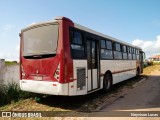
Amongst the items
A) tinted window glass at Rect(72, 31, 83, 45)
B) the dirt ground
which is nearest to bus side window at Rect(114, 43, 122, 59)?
the dirt ground

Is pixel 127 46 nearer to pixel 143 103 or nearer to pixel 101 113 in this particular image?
pixel 143 103

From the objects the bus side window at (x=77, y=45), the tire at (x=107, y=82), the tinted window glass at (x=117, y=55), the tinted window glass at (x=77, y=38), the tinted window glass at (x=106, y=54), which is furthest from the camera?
the tinted window glass at (x=117, y=55)

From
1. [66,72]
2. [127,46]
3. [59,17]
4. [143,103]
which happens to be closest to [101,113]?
[66,72]

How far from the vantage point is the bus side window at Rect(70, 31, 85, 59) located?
7.88 metres

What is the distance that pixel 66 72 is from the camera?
7.39 metres

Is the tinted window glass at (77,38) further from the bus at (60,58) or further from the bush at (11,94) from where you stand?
the bush at (11,94)

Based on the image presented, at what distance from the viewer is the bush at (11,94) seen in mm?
9102

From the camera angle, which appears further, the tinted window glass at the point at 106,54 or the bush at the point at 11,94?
the tinted window glass at the point at 106,54

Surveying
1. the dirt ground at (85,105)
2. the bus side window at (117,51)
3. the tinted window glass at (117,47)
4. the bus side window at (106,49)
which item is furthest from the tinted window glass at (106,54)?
the dirt ground at (85,105)

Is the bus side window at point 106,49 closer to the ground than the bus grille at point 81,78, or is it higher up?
higher up

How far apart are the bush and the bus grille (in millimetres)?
2942

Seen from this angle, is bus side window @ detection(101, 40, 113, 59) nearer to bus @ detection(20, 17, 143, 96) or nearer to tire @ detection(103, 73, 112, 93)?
bus @ detection(20, 17, 143, 96)

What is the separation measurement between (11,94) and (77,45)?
3.83 metres

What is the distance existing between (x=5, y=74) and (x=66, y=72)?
3.87 m
